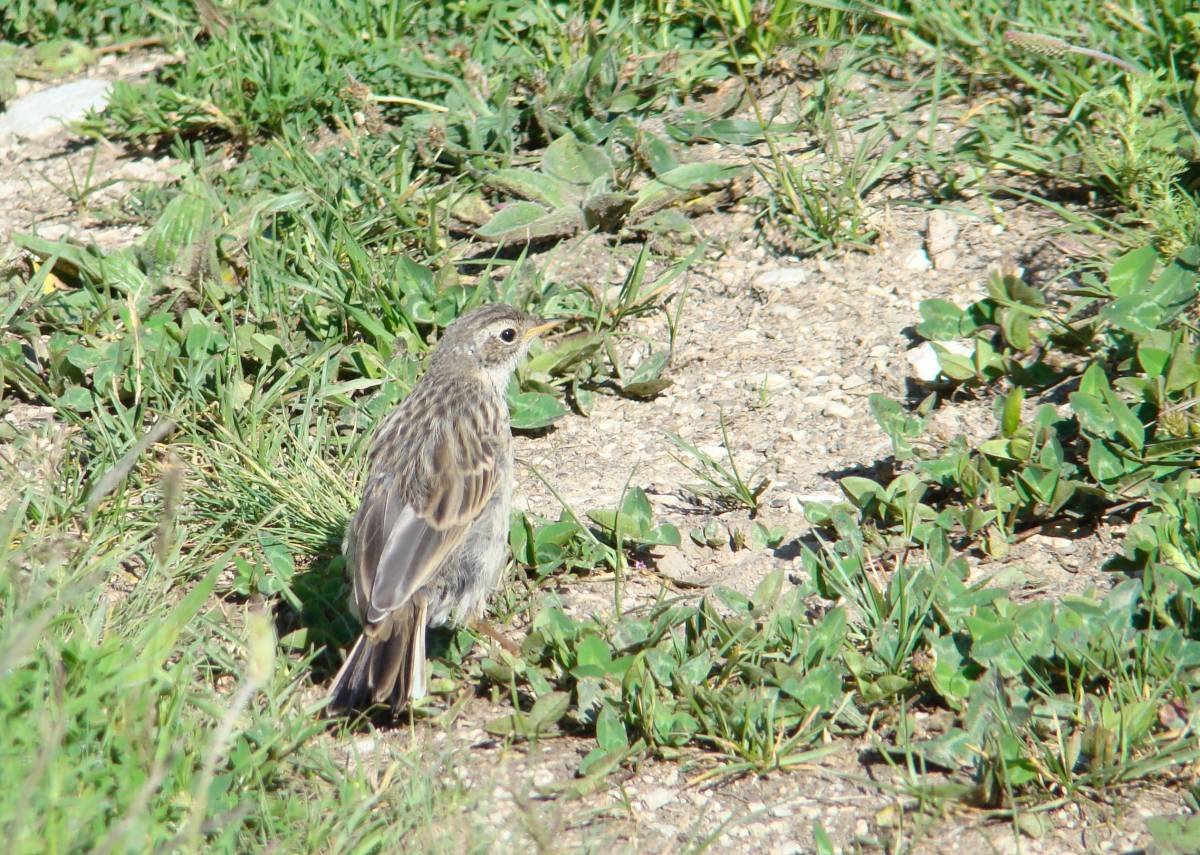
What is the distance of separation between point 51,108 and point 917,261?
5.56 meters

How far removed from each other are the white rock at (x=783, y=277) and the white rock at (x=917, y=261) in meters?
0.51

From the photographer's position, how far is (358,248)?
714 cm

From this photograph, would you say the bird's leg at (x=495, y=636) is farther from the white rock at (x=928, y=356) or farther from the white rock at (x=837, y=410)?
the white rock at (x=928, y=356)

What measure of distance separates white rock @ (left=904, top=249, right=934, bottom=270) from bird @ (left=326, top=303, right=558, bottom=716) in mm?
1946

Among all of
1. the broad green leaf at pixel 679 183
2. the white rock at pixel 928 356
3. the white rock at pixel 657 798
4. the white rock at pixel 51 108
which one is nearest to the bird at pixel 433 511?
the white rock at pixel 657 798

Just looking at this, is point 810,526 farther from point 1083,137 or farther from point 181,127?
point 181,127

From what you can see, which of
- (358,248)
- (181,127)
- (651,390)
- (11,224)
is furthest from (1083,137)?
(11,224)

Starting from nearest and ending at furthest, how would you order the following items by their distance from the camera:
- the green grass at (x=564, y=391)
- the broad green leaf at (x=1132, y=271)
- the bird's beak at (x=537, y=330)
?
1. the green grass at (x=564, y=391)
2. the broad green leaf at (x=1132, y=271)
3. the bird's beak at (x=537, y=330)

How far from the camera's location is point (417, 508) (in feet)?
18.5

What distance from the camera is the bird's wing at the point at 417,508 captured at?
5312mm

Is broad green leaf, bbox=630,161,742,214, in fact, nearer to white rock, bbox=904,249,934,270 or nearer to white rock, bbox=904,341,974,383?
white rock, bbox=904,249,934,270

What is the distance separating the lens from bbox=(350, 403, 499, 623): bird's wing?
5.31 meters

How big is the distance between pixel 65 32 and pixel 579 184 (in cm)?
399

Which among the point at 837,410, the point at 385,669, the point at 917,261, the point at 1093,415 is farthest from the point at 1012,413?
the point at 385,669
